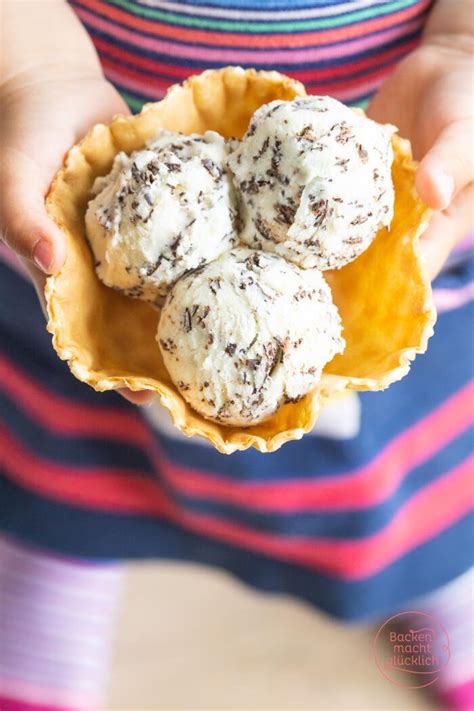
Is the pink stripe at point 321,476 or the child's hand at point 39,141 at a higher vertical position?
the child's hand at point 39,141

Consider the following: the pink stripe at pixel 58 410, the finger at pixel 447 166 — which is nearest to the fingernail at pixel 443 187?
the finger at pixel 447 166

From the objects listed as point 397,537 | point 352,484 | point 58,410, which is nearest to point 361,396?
point 352,484

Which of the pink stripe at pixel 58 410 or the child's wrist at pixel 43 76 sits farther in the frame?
the pink stripe at pixel 58 410

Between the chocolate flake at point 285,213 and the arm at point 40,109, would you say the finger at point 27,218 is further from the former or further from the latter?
A: the chocolate flake at point 285,213

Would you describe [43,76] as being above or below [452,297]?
above

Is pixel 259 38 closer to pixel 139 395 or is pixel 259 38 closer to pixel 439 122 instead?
pixel 439 122

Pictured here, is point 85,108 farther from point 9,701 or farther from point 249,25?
point 9,701

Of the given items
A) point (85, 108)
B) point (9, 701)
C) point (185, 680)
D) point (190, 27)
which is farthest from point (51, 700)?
point (190, 27)
